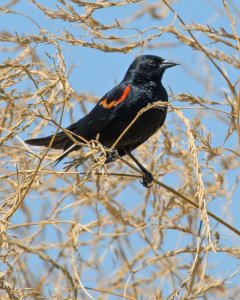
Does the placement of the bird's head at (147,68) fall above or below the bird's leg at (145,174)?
above

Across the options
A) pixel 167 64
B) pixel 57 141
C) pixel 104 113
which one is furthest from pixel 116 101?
pixel 167 64

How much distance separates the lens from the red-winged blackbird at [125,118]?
10.6 feet

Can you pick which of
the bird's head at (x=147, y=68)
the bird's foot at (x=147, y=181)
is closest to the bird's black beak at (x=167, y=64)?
the bird's head at (x=147, y=68)

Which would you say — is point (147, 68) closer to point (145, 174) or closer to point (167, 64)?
point (167, 64)

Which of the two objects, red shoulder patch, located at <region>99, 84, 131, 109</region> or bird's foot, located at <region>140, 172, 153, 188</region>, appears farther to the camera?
red shoulder patch, located at <region>99, 84, 131, 109</region>

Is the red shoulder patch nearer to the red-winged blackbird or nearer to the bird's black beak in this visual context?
the red-winged blackbird

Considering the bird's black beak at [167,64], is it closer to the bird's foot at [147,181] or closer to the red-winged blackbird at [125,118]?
the red-winged blackbird at [125,118]

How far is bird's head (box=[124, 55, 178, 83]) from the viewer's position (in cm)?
356

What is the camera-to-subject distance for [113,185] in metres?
3.43

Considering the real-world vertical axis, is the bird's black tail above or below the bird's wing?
below

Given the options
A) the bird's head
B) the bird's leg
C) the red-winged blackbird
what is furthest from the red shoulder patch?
the bird's leg

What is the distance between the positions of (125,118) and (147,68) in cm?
47

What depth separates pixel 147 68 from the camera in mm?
3654

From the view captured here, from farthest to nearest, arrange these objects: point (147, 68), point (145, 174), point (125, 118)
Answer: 1. point (147, 68)
2. point (125, 118)
3. point (145, 174)
